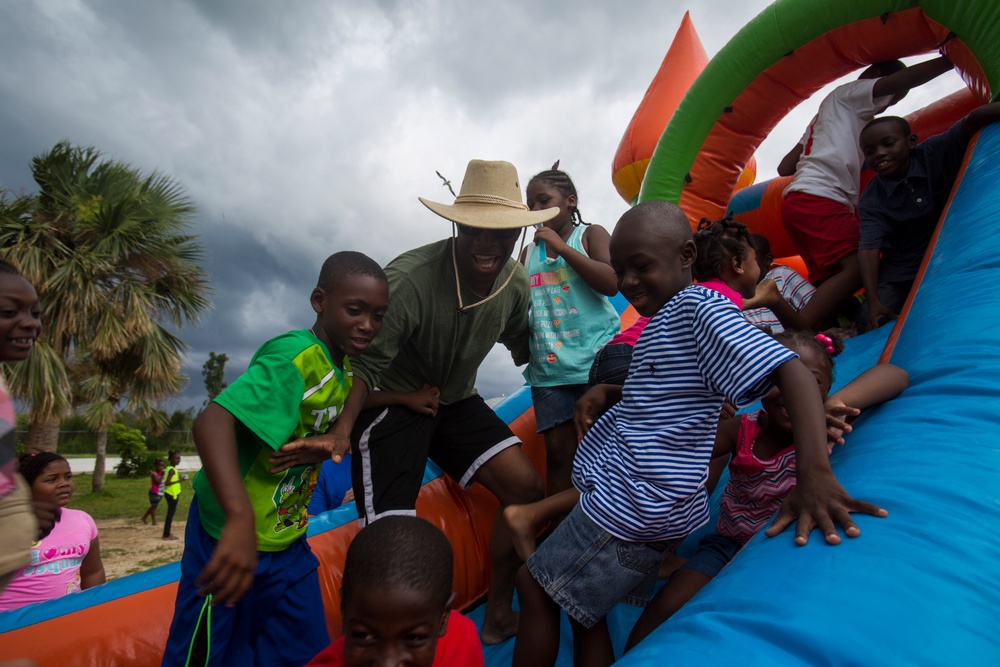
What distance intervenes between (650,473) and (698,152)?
2.96 metres

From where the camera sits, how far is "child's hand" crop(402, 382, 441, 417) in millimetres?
2297

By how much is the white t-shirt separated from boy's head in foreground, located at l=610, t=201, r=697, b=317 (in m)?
1.75

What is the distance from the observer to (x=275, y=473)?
65.1 inches

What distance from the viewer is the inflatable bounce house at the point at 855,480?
92cm

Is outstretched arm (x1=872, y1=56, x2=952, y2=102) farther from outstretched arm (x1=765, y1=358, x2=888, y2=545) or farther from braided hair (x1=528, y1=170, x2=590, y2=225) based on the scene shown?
outstretched arm (x1=765, y1=358, x2=888, y2=545)

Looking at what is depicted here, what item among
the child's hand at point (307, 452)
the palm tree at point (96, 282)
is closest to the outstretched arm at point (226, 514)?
the child's hand at point (307, 452)

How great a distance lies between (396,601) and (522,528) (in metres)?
0.71

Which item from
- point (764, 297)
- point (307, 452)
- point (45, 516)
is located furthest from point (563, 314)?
point (45, 516)

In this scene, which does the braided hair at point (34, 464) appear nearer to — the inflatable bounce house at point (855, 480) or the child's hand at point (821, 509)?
the inflatable bounce house at point (855, 480)

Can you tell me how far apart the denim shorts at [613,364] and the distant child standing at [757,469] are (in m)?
0.38

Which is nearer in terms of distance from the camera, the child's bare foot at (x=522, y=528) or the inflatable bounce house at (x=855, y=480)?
the inflatable bounce house at (x=855, y=480)

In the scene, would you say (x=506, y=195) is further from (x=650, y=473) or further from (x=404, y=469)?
(x=650, y=473)

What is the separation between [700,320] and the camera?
4.45ft

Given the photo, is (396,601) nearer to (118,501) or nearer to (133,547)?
(133,547)
